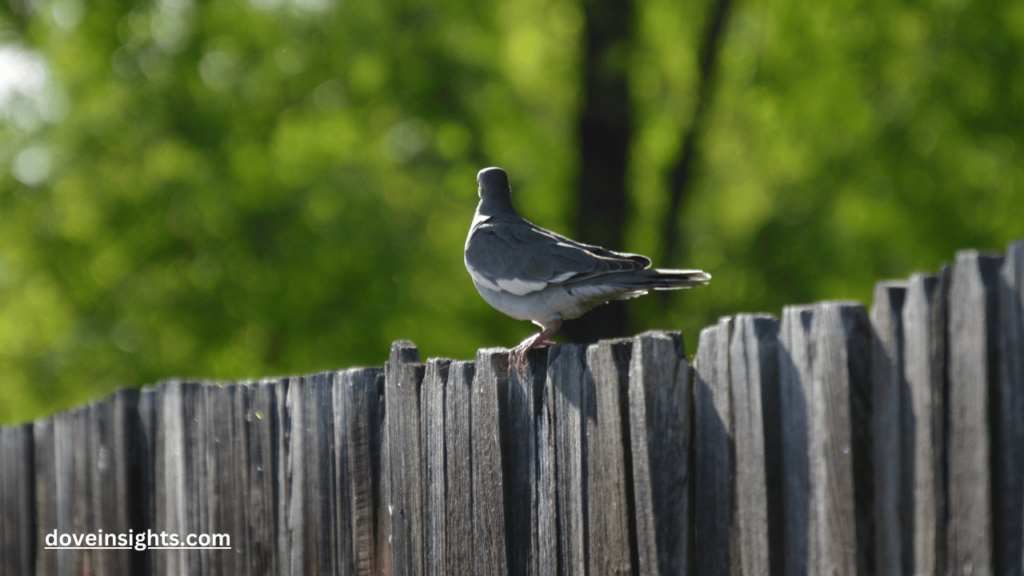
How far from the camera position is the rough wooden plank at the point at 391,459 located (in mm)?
3129

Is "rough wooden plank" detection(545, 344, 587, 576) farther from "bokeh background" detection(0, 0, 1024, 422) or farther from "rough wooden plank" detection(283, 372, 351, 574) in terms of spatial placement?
"bokeh background" detection(0, 0, 1024, 422)

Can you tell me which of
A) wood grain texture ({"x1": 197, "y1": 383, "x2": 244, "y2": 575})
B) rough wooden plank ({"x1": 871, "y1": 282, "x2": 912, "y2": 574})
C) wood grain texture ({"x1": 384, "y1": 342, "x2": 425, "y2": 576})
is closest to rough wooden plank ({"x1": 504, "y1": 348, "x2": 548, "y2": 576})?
wood grain texture ({"x1": 384, "y1": 342, "x2": 425, "y2": 576})

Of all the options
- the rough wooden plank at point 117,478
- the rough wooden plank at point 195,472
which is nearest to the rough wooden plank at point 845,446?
the rough wooden plank at point 195,472

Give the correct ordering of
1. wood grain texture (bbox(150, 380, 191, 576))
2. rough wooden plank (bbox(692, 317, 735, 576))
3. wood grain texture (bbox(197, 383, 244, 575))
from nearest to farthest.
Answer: rough wooden plank (bbox(692, 317, 735, 576))
wood grain texture (bbox(197, 383, 244, 575))
wood grain texture (bbox(150, 380, 191, 576))

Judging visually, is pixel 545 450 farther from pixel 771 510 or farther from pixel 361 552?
pixel 361 552

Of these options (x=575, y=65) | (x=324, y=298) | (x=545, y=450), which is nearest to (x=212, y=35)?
(x=324, y=298)

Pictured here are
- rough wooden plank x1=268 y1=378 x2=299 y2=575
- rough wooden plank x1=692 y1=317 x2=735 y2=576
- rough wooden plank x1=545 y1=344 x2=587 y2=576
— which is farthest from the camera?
rough wooden plank x1=268 y1=378 x2=299 y2=575

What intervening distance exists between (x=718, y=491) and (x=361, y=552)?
5.31ft

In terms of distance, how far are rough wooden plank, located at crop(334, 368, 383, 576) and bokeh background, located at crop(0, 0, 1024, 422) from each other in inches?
232

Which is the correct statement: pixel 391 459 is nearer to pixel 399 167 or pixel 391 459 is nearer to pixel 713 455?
pixel 713 455

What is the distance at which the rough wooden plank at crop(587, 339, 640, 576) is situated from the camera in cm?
232

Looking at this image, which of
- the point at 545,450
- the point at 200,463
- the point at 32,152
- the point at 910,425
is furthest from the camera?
the point at 32,152

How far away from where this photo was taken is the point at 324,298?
Result: 368 inches

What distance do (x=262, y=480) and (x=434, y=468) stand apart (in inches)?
41.2
